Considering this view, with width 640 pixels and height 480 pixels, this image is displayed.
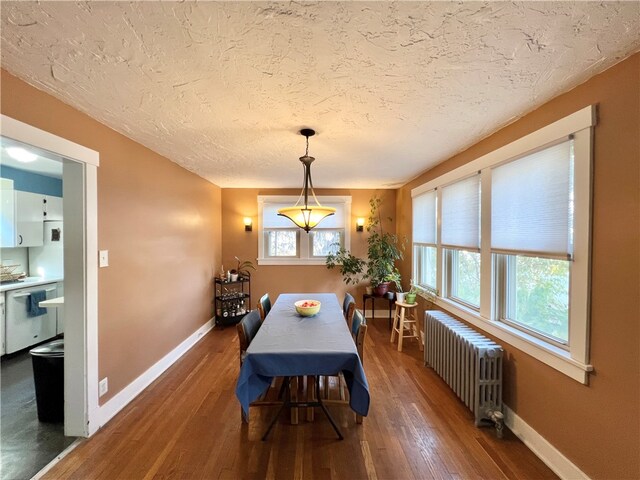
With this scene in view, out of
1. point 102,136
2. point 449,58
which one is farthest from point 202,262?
point 449,58

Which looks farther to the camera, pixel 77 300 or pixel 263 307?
pixel 263 307

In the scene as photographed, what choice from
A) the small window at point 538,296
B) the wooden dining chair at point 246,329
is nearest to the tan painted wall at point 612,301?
the small window at point 538,296

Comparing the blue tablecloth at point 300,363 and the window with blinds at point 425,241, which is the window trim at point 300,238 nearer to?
the window with blinds at point 425,241

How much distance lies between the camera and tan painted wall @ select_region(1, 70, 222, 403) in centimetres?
181

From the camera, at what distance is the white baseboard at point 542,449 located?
1.57 meters

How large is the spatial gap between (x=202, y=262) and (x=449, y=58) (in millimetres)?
3908

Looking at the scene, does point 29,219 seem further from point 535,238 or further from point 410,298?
point 535,238

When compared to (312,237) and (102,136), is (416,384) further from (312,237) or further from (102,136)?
(102,136)

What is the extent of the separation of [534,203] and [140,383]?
12.1ft

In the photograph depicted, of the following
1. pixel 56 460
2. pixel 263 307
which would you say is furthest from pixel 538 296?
pixel 56 460

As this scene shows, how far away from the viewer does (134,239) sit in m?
2.48

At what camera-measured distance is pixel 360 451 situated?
5.96 ft

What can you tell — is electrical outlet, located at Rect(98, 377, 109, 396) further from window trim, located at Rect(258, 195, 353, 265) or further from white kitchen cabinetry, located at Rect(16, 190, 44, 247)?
window trim, located at Rect(258, 195, 353, 265)

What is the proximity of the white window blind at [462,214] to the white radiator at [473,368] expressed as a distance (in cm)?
84
